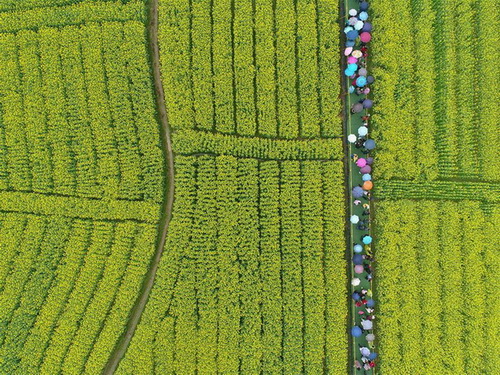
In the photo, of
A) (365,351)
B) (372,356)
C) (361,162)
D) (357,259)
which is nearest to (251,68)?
(361,162)

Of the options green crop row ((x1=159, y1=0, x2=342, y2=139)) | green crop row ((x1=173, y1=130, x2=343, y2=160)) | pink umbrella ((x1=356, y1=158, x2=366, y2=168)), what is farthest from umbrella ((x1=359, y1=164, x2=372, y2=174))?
green crop row ((x1=159, y1=0, x2=342, y2=139))

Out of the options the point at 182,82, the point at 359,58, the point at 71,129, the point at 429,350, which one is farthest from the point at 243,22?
the point at 429,350

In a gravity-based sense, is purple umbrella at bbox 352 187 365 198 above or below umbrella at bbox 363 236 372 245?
above

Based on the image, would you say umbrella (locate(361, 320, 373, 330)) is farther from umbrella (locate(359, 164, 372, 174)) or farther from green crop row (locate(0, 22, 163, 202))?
green crop row (locate(0, 22, 163, 202))

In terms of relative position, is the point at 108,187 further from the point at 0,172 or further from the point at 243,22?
the point at 243,22

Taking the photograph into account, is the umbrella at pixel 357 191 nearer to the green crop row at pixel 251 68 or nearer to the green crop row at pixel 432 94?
the green crop row at pixel 432 94

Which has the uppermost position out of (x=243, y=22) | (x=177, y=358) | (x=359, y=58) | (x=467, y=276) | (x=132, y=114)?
(x=243, y=22)

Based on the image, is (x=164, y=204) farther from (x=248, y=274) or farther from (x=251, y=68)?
(x=251, y=68)
